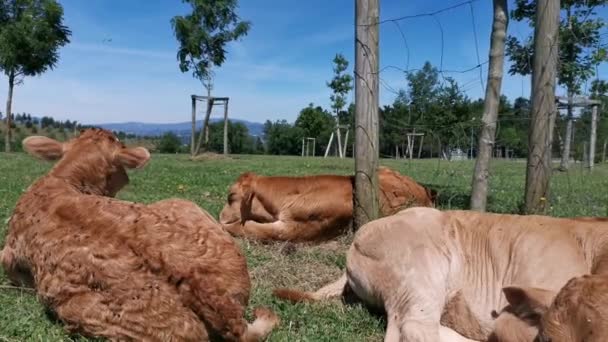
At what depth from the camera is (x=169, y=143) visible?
4503 centimetres

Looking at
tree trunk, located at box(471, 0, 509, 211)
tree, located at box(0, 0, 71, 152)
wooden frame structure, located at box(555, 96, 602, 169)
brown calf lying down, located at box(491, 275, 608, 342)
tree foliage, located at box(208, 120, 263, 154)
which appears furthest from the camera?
tree foliage, located at box(208, 120, 263, 154)

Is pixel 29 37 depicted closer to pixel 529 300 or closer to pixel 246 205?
pixel 246 205

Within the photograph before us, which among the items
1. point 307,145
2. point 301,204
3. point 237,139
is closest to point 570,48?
point 301,204

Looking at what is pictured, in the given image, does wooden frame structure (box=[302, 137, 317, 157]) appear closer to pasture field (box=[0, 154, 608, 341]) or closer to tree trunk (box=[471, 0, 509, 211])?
pasture field (box=[0, 154, 608, 341])

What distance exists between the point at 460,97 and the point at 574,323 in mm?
4586

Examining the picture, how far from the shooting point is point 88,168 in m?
4.75

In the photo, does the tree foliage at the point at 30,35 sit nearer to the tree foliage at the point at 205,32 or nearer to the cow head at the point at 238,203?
the tree foliage at the point at 205,32

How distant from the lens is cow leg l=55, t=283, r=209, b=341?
307 centimetres

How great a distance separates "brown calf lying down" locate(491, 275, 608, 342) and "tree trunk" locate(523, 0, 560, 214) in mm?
3008

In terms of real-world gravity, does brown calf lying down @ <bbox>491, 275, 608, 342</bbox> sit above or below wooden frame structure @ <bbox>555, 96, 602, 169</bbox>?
below

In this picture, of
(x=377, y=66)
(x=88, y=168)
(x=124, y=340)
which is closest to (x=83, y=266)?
(x=124, y=340)

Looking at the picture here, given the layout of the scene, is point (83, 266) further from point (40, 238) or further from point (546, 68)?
point (546, 68)

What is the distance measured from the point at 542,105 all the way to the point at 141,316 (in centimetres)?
466

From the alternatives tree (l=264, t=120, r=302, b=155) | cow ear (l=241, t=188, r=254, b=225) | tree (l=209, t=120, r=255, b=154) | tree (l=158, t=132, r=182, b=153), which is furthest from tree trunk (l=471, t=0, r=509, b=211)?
tree (l=264, t=120, r=302, b=155)
